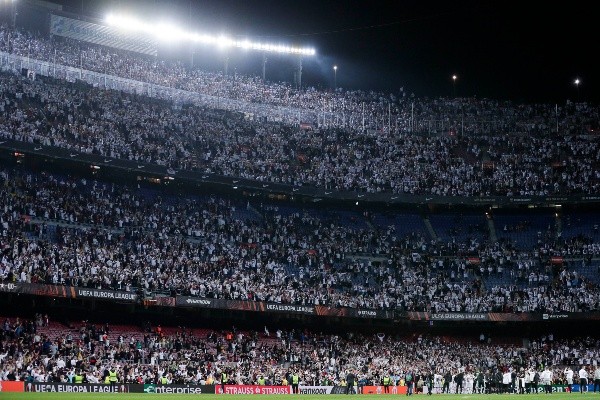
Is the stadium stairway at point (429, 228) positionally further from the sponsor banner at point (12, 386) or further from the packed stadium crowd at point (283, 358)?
the sponsor banner at point (12, 386)

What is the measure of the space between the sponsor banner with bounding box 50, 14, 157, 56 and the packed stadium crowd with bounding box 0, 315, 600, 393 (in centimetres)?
3541

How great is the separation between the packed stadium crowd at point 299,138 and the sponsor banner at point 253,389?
24723 millimetres

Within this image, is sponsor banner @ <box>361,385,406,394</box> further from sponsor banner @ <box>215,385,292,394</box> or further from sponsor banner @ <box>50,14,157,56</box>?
sponsor banner @ <box>50,14,157,56</box>

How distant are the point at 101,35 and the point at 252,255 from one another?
99.4ft

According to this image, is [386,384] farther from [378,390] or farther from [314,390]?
[314,390]

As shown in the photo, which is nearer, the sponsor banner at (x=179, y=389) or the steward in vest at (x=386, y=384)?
the sponsor banner at (x=179, y=389)

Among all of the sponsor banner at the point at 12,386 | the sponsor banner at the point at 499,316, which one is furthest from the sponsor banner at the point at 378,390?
the sponsor banner at the point at 12,386

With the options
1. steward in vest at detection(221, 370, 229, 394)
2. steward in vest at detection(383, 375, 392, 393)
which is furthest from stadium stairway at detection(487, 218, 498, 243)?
steward in vest at detection(221, 370, 229, 394)

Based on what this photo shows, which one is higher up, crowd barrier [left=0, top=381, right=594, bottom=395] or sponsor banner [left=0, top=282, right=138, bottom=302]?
sponsor banner [left=0, top=282, right=138, bottom=302]

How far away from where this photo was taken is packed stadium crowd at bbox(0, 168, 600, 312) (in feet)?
175

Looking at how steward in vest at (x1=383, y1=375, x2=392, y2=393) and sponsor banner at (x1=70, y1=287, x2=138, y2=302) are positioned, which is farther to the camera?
steward in vest at (x1=383, y1=375, x2=392, y2=393)

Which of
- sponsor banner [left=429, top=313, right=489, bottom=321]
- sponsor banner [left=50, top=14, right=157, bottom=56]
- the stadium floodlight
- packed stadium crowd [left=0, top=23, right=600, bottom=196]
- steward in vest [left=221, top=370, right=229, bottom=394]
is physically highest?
the stadium floodlight

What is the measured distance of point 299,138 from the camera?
7812 cm

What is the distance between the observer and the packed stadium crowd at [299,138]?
6369 centimetres
